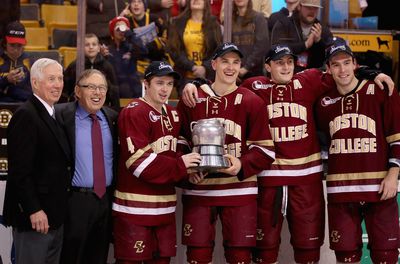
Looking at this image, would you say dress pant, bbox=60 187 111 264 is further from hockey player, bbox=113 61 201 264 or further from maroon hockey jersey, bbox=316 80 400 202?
maroon hockey jersey, bbox=316 80 400 202

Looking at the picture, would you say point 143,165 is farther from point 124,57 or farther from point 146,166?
point 124,57

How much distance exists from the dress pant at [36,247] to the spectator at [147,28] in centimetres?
223

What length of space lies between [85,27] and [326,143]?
2.09m

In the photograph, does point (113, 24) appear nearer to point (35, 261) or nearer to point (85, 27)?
point (85, 27)

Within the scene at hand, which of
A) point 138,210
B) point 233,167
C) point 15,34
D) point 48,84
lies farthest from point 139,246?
point 15,34

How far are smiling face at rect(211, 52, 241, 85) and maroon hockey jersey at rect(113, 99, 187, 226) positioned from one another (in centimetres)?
40

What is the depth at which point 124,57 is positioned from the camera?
6.52 meters

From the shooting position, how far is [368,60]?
712cm

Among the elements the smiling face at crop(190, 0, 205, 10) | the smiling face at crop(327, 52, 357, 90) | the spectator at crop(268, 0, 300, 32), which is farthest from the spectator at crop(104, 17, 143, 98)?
the smiling face at crop(327, 52, 357, 90)

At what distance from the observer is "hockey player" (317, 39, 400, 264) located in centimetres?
512

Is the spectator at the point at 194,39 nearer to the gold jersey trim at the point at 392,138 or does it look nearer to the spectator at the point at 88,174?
the spectator at the point at 88,174

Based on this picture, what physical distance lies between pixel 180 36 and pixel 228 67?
4.87ft

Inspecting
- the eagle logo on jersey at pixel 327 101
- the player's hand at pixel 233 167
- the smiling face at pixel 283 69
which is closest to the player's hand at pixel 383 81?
the eagle logo on jersey at pixel 327 101

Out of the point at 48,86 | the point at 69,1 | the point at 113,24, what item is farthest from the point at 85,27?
the point at 48,86
